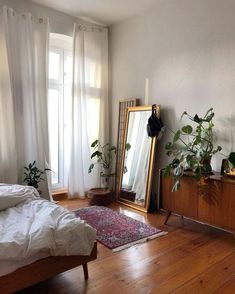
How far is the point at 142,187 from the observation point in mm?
3887

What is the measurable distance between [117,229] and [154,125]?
1.46m

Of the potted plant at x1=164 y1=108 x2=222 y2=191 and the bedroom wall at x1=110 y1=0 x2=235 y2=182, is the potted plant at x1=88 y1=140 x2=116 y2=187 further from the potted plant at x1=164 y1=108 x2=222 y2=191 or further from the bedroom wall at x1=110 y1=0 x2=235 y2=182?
the potted plant at x1=164 y1=108 x2=222 y2=191

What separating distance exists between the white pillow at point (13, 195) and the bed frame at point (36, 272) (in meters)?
0.70

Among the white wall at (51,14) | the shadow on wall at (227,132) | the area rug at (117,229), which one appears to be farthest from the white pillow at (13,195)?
the white wall at (51,14)

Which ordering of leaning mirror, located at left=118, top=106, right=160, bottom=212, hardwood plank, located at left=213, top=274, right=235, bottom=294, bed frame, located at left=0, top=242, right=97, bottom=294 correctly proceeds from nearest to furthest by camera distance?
bed frame, located at left=0, top=242, right=97, bottom=294, hardwood plank, located at left=213, top=274, right=235, bottom=294, leaning mirror, located at left=118, top=106, right=160, bottom=212

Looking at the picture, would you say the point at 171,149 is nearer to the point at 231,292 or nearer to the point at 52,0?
the point at 231,292

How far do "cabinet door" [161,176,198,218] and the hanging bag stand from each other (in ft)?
2.39

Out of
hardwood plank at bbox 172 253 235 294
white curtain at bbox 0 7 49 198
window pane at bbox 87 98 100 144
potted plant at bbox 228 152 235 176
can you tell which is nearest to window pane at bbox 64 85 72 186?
window pane at bbox 87 98 100 144

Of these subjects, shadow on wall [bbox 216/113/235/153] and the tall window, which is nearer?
shadow on wall [bbox 216/113/235/153]

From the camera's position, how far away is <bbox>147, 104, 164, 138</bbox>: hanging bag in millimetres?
3652

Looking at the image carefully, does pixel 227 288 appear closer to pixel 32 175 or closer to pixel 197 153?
→ pixel 197 153

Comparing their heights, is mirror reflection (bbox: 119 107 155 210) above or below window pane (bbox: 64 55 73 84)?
below

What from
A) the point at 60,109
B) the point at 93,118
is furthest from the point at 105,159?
the point at 60,109

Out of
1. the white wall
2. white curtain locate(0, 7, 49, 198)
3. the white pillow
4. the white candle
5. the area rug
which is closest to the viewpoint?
the white pillow
